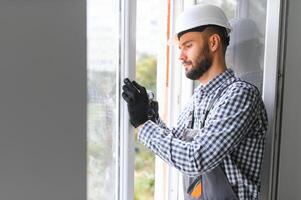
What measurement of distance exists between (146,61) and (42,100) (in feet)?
2.76

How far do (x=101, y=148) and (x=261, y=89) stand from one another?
72 cm

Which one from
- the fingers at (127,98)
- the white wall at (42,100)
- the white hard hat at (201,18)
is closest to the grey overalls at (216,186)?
the white hard hat at (201,18)

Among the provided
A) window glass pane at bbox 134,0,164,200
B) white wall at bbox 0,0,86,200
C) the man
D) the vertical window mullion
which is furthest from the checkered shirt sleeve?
white wall at bbox 0,0,86,200

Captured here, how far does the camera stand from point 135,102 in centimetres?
128

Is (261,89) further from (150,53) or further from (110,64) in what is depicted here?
(110,64)

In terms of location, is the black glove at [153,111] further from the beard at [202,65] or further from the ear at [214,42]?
the ear at [214,42]

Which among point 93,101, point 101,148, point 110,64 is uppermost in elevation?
point 110,64

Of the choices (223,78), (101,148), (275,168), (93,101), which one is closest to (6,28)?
(93,101)

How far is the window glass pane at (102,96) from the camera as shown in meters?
1.17

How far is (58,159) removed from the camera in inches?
29.3

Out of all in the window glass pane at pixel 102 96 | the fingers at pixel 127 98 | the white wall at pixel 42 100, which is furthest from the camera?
the fingers at pixel 127 98

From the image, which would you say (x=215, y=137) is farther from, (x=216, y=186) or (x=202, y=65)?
(x=202, y=65)

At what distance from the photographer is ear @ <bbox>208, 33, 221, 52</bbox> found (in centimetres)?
135

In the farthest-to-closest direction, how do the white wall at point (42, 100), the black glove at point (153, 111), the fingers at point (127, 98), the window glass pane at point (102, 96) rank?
the black glove at point (153, 111)
the fingers at point (127, 98)
the window glass pane at point (102, 96)
the white wall at point (42, 100)
